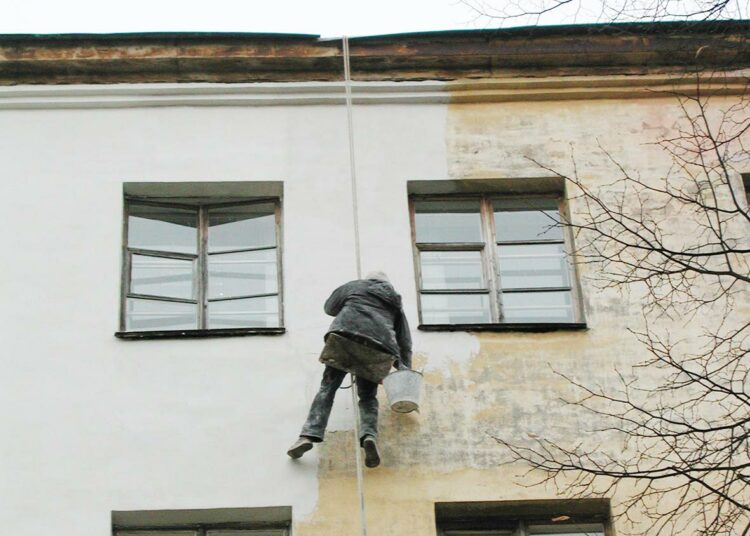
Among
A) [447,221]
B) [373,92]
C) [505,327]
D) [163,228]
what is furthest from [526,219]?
[163,228]

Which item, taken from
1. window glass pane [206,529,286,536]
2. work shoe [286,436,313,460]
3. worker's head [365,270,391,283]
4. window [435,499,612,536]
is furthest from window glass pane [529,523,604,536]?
worker's head [365,270,391,283]

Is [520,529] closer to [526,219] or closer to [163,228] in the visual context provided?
[526,219]

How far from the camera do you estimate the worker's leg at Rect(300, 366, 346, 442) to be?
38.8 ft

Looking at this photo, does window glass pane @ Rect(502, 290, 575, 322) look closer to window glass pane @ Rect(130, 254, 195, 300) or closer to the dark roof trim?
the dark roof trim

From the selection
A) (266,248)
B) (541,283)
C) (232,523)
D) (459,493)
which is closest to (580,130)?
(541,283)

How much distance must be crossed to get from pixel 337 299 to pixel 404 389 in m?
0.91

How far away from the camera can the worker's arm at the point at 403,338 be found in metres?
12.1

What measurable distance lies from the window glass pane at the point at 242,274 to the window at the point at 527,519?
2.57 m

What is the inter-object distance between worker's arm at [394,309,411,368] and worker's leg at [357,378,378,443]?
0.29 metres

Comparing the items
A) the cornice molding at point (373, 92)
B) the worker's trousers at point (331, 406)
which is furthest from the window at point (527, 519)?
the cornice molding at point (373, 92)

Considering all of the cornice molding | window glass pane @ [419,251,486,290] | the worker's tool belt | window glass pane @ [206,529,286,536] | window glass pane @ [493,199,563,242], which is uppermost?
the cornice molding

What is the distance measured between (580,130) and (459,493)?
379cm

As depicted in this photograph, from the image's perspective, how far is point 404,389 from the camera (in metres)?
11.8

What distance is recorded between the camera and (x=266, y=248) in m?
13.5
